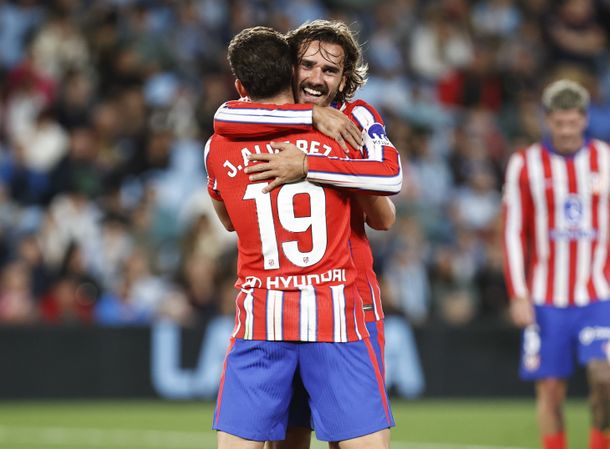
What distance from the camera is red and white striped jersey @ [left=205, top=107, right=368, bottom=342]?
429 cm

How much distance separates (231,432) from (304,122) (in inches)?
45.1

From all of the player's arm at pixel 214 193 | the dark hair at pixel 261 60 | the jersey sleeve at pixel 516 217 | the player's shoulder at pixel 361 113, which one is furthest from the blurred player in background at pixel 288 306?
the jersey sleeve at pixel 516 217

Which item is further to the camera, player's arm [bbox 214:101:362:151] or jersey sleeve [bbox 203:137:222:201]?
jersey sleeve [bbox 203:137:222:201]

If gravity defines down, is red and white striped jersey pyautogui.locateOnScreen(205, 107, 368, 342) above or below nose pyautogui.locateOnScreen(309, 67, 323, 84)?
below

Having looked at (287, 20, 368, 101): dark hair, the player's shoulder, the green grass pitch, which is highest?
(287, 20, 368, 101): dark hair

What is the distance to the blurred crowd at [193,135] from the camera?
11.2 metres

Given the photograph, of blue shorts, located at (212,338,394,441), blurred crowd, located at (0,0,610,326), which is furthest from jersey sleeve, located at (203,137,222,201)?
blurred crowd, located at (0,0,610,326)

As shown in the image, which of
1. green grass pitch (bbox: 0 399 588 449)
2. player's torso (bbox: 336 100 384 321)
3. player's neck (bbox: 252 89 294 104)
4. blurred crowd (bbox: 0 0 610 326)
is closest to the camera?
player's neck (bbox: 252 89 294 104)

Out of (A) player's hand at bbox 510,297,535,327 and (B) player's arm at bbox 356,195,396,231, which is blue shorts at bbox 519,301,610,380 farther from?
(B) player's arm at bbox 356,195,396,231

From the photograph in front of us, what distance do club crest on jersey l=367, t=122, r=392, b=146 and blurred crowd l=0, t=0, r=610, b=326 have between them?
6.54 meters

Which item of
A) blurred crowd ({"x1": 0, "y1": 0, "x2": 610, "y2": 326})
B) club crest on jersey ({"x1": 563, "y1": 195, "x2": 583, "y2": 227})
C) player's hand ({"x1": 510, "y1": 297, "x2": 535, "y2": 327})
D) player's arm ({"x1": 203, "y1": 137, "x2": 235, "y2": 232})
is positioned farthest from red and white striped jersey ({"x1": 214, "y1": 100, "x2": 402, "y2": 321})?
blurred crowd ({"x1": 0, "y1": 0, "x2": 610, "y2": 326})

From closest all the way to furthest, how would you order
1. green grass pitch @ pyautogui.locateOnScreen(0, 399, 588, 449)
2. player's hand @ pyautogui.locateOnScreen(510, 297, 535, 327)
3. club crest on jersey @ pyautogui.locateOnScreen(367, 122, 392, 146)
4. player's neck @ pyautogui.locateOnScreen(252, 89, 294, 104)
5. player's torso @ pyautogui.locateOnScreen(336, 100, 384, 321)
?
player's neck @ pyautogui.locateOnScreen(252, 89, 294, 104) → club crest on jersey @ pyautogui.locateOnScreen(367, 122, 392, 146) → player's torso @ pyautogui.locateOnScreen(336, 100, 384, 321) → player's hand @ pyautogui.locateOnScreen(510, 297, 535, 327) → green grass pitch @ pyautogui.locateOnScreen(0, 399, 588, 449)

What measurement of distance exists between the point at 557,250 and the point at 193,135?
6.26m

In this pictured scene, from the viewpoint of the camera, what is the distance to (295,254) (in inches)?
169
